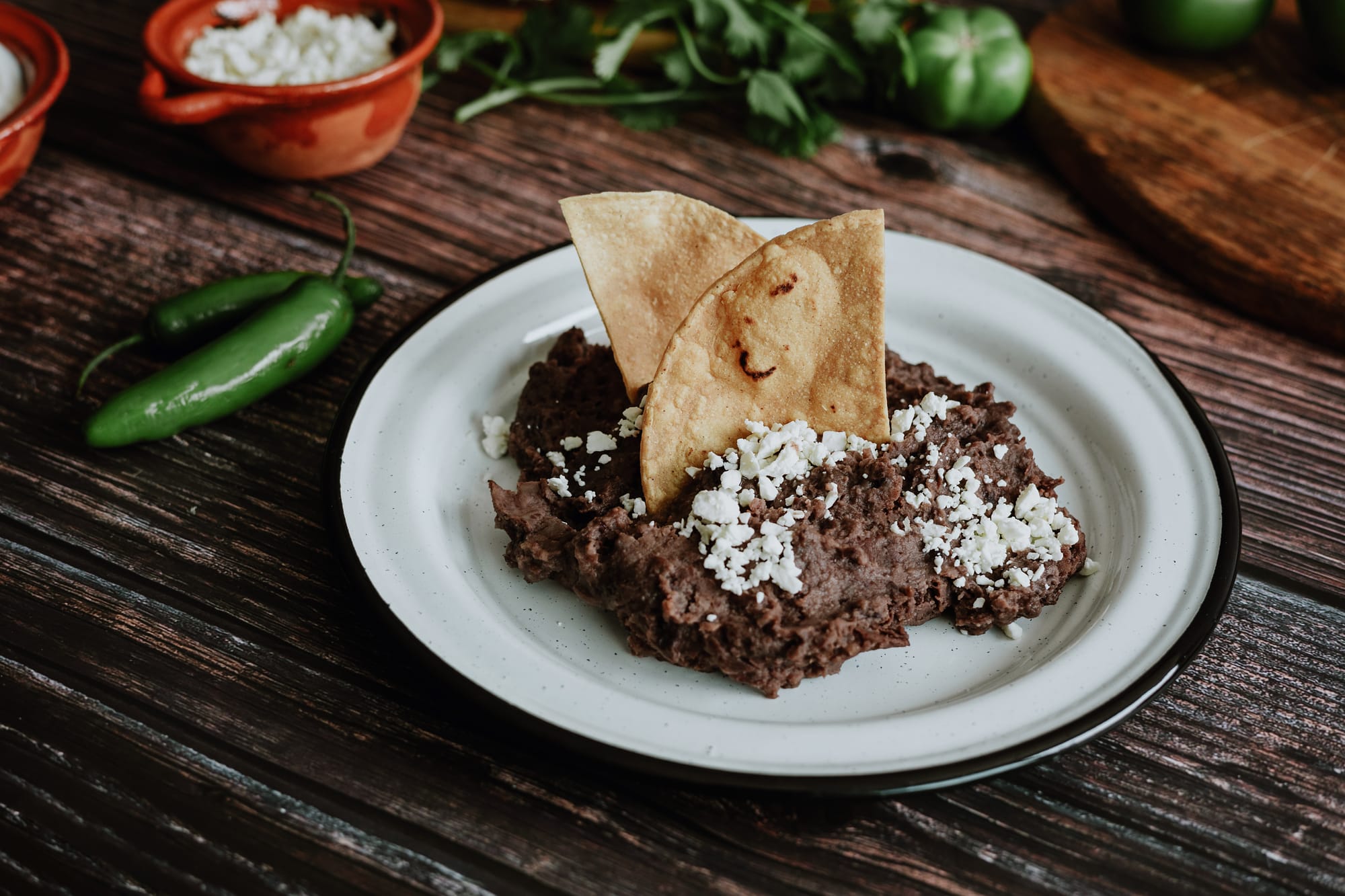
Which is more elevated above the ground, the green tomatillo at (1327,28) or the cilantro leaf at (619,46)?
the green tomatillo at (1327,28)

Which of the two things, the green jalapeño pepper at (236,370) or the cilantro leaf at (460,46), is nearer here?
the green jalapeño pepper at (236,370)

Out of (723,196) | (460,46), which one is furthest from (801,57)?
(460,46)

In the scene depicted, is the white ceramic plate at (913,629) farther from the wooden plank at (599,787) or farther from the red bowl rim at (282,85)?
the red bowl rim at (282,85)

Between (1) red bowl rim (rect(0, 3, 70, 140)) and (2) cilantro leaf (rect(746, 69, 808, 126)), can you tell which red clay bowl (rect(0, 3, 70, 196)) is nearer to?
(1) red bowl rim (rect(0, 3, 70, 140))

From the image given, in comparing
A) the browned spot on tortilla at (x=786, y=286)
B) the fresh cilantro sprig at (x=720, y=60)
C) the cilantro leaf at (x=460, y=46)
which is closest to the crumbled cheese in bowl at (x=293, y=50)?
the cilantro leaf at (x=460, y=46)

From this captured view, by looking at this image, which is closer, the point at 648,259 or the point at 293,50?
the point at 648,259

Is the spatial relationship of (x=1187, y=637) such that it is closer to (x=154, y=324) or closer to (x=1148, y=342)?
(x=1148, y=342)

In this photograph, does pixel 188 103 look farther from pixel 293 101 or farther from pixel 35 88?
pixel 35 88
